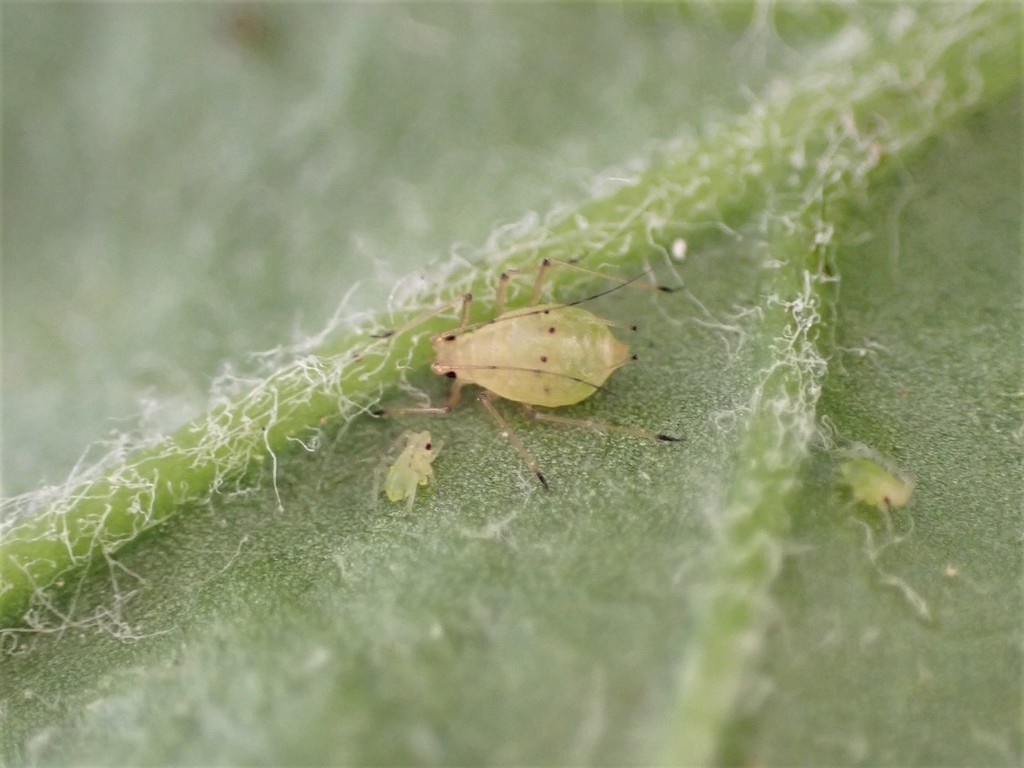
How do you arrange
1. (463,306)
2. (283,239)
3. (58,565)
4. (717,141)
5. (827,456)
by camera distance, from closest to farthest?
(827,456), (58,565), (463,306), (717,141), (283,239)

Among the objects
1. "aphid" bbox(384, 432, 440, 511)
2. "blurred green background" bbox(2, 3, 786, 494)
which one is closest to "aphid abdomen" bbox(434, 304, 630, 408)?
"aphid" bbox(384, 432, 440, 511)

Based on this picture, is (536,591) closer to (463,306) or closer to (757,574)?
(757,574)

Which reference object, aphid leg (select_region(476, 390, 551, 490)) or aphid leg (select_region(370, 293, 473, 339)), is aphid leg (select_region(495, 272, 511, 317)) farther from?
aphid leg (select_region(476, 390, 551, 490))

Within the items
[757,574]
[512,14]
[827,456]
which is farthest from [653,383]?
[512,14]

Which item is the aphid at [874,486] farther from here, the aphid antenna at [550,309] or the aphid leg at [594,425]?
the aphid antenna at [550,309]

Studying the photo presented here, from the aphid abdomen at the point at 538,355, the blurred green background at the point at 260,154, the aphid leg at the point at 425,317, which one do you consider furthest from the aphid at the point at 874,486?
the blurred green background at the point at 260,154

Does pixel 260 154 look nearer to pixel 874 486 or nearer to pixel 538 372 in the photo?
pixel 538 372

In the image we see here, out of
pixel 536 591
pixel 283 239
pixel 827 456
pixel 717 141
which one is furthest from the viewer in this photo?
pixel 283 239
